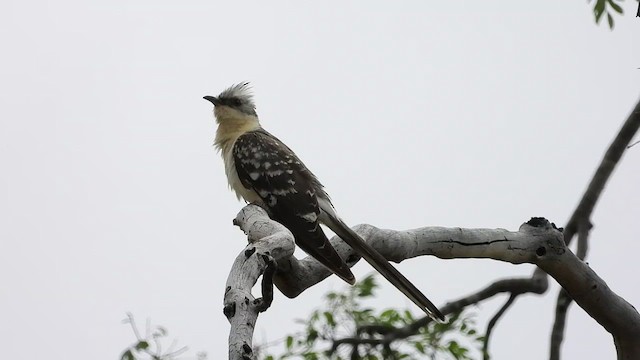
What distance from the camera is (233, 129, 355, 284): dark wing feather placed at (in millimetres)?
5059

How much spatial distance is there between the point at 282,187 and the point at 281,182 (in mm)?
49

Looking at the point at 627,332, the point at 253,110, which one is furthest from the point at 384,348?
the point at 253,110

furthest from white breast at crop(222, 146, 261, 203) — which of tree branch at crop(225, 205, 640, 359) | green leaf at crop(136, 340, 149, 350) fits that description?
tree branch at crop(225, 205, 640, 359)

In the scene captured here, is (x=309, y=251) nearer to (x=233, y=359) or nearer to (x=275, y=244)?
(x=275, y=244)

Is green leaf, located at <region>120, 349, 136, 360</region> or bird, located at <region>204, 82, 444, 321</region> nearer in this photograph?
bird, located at <region>204, 82, 444, 321</region>

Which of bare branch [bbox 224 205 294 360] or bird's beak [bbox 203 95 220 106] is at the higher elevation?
bird's beak [bbox 203 95 220 106]

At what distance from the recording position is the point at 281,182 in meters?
5.54

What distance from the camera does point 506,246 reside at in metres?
4.11

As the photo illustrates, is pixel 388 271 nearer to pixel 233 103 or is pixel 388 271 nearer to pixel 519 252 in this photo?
pixel 519 252

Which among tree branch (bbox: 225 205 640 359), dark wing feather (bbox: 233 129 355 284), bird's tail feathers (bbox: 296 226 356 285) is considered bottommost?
tree branch (bbox: 225 205 640 359)

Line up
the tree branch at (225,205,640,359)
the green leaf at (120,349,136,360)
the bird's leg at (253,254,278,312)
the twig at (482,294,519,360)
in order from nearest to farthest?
the bird's leg at (253,254,278,312) < the twig at (482,294,519,360) < the tree branch at (225,205,640,359) < the green leaf at (120,349,136,360)

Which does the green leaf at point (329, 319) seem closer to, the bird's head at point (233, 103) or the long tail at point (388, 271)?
the long tail at point (388, 271)

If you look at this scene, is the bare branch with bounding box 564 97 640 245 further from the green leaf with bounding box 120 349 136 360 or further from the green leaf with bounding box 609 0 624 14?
the green leaf with bounding box 120 349 136 360

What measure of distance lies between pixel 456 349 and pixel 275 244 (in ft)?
5.46
